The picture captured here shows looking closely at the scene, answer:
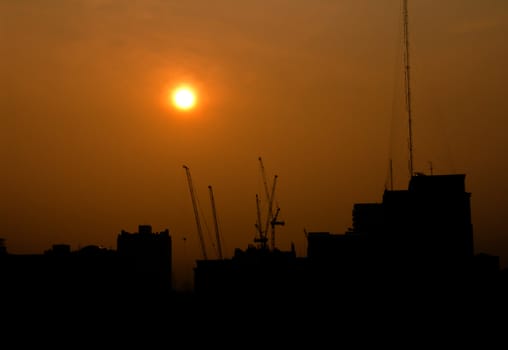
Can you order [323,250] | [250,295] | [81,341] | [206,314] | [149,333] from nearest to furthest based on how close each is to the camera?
[81,341] → [149,333] → [206,314] → [250,295] → [323,250]

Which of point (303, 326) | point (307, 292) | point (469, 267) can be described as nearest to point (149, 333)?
point (303, 326)

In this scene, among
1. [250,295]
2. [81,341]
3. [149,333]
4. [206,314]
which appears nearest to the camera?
[81,341]

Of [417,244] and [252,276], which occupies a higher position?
[417,244]

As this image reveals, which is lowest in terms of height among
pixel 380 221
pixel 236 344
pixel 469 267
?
pixel 236 344

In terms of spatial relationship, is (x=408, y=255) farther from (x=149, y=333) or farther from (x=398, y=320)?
(x=149, y=333)

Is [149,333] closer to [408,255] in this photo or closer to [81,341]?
[81,341]

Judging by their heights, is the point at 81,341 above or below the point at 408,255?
below

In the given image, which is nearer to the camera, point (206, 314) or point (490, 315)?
point (490, 315)

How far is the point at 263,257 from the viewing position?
Answer: 192m

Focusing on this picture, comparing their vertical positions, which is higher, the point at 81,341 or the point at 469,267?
the point at 469,267

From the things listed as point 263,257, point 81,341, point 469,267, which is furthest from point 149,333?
point 469,267

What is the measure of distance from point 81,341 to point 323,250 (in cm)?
7261

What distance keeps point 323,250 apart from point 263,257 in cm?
1455

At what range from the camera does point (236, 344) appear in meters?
140
